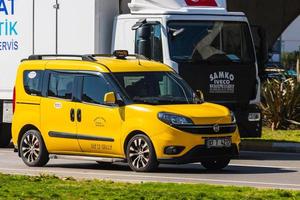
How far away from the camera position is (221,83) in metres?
19.2

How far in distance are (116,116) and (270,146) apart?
6.15 meters

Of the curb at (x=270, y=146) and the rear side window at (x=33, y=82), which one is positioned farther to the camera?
the curb at (x=270, y=146)

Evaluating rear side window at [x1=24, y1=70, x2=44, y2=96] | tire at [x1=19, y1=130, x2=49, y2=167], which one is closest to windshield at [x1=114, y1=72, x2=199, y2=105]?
rear side window at [x1=24, y1=70, x2=44, y2=96]

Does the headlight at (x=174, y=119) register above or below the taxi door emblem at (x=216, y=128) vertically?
above

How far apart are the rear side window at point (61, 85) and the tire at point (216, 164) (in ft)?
8.24

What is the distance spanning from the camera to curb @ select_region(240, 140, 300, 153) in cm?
2083

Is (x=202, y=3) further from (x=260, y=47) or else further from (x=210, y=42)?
(x=260, y=47)

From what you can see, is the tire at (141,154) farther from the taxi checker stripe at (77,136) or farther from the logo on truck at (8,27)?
the logo on truck at (8,27)

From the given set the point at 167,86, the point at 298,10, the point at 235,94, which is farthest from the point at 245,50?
the point at 298,10

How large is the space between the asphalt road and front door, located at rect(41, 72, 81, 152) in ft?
1.41

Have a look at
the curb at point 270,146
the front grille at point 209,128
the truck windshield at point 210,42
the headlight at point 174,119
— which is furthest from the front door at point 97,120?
the curb at point 270,146

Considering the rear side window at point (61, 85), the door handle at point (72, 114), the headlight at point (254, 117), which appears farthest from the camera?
the headlight at point (254, 117)

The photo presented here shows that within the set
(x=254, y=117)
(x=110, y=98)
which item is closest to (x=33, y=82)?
(x=110, y=98)

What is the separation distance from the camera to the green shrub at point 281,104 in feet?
82.0
